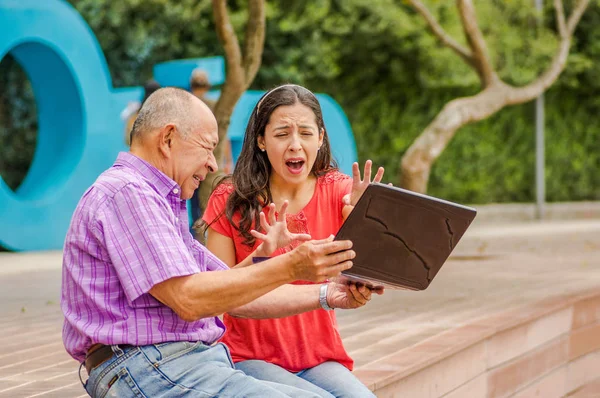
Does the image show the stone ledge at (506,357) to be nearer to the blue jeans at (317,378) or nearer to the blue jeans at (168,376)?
the blue jeans at (317,378)

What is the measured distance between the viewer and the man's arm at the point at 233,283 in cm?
255

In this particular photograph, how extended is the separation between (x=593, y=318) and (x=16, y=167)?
11.2 metres

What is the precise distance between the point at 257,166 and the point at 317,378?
0.78 m

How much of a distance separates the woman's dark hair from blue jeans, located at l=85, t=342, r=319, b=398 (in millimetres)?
848

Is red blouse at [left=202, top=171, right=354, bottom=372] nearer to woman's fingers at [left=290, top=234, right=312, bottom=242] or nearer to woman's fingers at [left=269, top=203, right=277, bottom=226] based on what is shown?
woman's fingers at [left=269, top=203, right=277, bottom=226]

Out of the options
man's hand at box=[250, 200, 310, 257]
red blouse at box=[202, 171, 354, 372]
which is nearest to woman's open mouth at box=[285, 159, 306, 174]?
red blouse at box=[202, 171, 354, 372]

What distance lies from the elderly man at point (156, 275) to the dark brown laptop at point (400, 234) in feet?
0.61

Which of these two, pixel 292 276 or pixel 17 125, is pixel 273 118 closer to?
pixel 292 276

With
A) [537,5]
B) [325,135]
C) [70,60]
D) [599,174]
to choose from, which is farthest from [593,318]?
[599,174]

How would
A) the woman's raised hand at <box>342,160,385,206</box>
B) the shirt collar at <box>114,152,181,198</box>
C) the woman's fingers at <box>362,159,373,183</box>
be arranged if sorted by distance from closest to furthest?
the shirt collar at <box>114,152,181,198</box> → the woman's fingers at <box>362,159,373,183</box> → the woman's raised hand at <box>342,160,385,206</box>

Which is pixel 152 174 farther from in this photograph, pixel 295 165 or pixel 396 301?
pixel 396 301

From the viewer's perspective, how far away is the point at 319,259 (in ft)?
8.75

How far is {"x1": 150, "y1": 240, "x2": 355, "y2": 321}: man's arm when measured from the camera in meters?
2.55

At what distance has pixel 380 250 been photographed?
3018 millimetres
